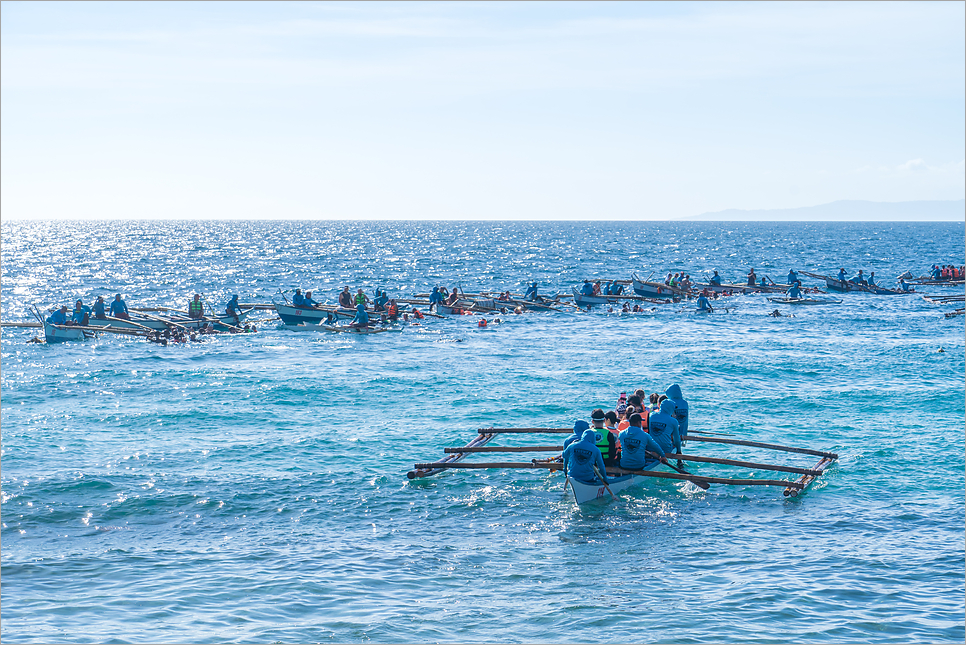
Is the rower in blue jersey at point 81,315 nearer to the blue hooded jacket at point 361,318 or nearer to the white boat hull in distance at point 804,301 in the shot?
the blue hooded jacket at point 361,318

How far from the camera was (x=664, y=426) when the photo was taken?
65.0ft

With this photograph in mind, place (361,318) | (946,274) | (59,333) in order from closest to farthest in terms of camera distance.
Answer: (59,333), (361,318), (946,274)

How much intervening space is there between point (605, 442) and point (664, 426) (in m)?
1.95

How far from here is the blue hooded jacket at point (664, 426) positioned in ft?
65.0

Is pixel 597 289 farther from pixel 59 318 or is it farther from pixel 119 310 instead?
pixel 59 318

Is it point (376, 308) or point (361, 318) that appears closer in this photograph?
point (361, 318)

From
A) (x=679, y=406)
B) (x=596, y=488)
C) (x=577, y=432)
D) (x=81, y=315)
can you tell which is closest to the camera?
(x=596, y=488)

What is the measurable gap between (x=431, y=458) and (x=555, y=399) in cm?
845

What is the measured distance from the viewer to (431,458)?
2269 centimetres

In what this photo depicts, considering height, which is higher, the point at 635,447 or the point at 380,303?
the point at 380,303

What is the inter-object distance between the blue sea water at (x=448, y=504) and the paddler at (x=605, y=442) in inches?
39.0

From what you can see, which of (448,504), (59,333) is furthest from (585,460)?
(59,333)

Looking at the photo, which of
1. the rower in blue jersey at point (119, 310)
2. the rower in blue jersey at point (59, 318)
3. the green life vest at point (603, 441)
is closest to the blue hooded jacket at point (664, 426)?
the green life vest at point (603, 441)

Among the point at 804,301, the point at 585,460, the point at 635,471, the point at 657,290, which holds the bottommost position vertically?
the point at 635,471
